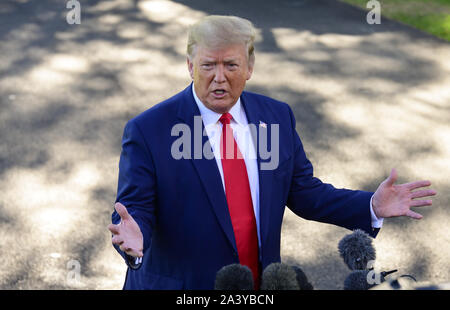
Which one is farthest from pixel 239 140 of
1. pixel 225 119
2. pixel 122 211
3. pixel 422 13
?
pixel 422 13

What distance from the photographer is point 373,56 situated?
905 centimetres

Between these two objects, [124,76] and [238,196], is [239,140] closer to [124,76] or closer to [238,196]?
[238,196]

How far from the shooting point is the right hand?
2211 millimetres

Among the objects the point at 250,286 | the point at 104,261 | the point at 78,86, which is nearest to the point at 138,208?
the point at 250,286

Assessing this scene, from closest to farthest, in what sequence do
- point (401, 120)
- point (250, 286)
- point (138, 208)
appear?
point (250, 286) → point (138, 208) → point (401, 120)

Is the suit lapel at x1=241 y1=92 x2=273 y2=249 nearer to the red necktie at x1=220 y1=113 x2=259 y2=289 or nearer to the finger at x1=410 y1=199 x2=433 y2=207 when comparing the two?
the red necktie at x1=220 y1=113 x2=259 y2=289

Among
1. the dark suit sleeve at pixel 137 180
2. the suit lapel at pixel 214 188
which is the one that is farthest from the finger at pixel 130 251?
the suit lapel at pixel 214 188

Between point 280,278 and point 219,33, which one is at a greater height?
point 219,33

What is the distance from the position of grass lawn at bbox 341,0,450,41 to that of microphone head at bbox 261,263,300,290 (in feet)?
28.7

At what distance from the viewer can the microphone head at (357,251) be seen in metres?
2.32

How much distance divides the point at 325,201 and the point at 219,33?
0.93 metres

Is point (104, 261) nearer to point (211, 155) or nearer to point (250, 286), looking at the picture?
point (211, 155)

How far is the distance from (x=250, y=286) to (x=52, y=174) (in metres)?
4.72

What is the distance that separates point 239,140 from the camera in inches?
107
